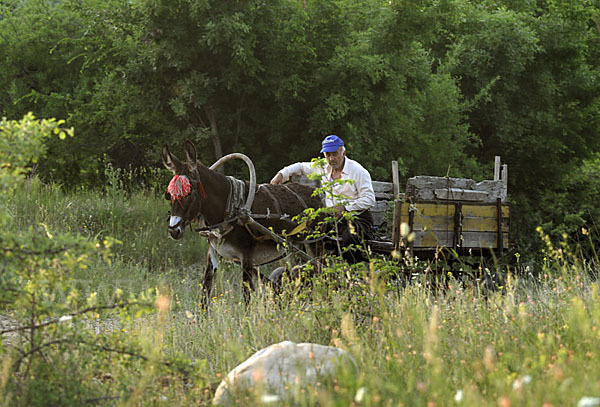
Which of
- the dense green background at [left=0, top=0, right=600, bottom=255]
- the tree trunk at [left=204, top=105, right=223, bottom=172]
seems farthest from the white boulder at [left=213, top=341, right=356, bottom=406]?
the tree trunk at [left=204, top=105, right=223, bottom=172]

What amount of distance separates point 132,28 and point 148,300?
386 inches

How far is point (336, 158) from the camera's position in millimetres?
7684

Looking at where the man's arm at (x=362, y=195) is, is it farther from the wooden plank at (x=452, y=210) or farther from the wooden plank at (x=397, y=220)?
the wooden plank at (x=452, y=210)

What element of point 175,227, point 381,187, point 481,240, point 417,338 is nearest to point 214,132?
point 381,187

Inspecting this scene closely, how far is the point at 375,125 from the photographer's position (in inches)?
500

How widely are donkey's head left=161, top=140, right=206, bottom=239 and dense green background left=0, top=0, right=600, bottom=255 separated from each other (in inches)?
188

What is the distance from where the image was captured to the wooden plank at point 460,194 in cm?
829

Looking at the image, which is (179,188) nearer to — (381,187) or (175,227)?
(175,227)

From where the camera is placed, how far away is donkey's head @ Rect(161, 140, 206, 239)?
6734 mm

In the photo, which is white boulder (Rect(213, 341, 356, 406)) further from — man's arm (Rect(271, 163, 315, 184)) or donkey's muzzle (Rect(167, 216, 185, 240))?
man's arm (Rect(271, 163, 315, 184))

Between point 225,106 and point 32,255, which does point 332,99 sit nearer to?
point 225,106

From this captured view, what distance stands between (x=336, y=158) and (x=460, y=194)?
178 cm

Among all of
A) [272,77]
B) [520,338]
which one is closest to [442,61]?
[272,77]

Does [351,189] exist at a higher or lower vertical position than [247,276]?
higher
